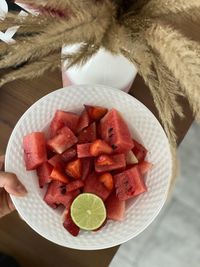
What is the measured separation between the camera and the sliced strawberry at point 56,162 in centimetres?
73

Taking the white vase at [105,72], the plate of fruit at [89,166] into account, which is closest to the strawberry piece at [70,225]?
the plate of fruit at [89,166]

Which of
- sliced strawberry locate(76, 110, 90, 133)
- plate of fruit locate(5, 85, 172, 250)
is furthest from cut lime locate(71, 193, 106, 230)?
sliced strawberry locate(76, 110, 90, 133)

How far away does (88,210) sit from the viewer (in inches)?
27.9

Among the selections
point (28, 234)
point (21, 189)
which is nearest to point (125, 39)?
point (21, 189)

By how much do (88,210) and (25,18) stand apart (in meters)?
0.33

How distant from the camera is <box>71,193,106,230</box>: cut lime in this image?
28.1 inches

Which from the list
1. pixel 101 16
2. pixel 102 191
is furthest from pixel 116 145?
pixel 101 16

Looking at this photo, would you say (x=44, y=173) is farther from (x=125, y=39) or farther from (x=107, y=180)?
(x=125, y=39)

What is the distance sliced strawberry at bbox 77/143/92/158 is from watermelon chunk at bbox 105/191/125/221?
0.08 metres

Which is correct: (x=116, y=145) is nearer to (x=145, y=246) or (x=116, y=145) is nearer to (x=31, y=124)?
(x=31, y=124)

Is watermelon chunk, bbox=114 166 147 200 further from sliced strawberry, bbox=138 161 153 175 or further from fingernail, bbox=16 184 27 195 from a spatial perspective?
fingernail, bbox=16 184 27 195

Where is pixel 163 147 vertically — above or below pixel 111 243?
above

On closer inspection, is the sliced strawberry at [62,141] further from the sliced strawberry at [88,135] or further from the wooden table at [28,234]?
the wooden table at [28,234]

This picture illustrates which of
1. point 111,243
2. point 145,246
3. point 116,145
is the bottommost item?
point 145,246
